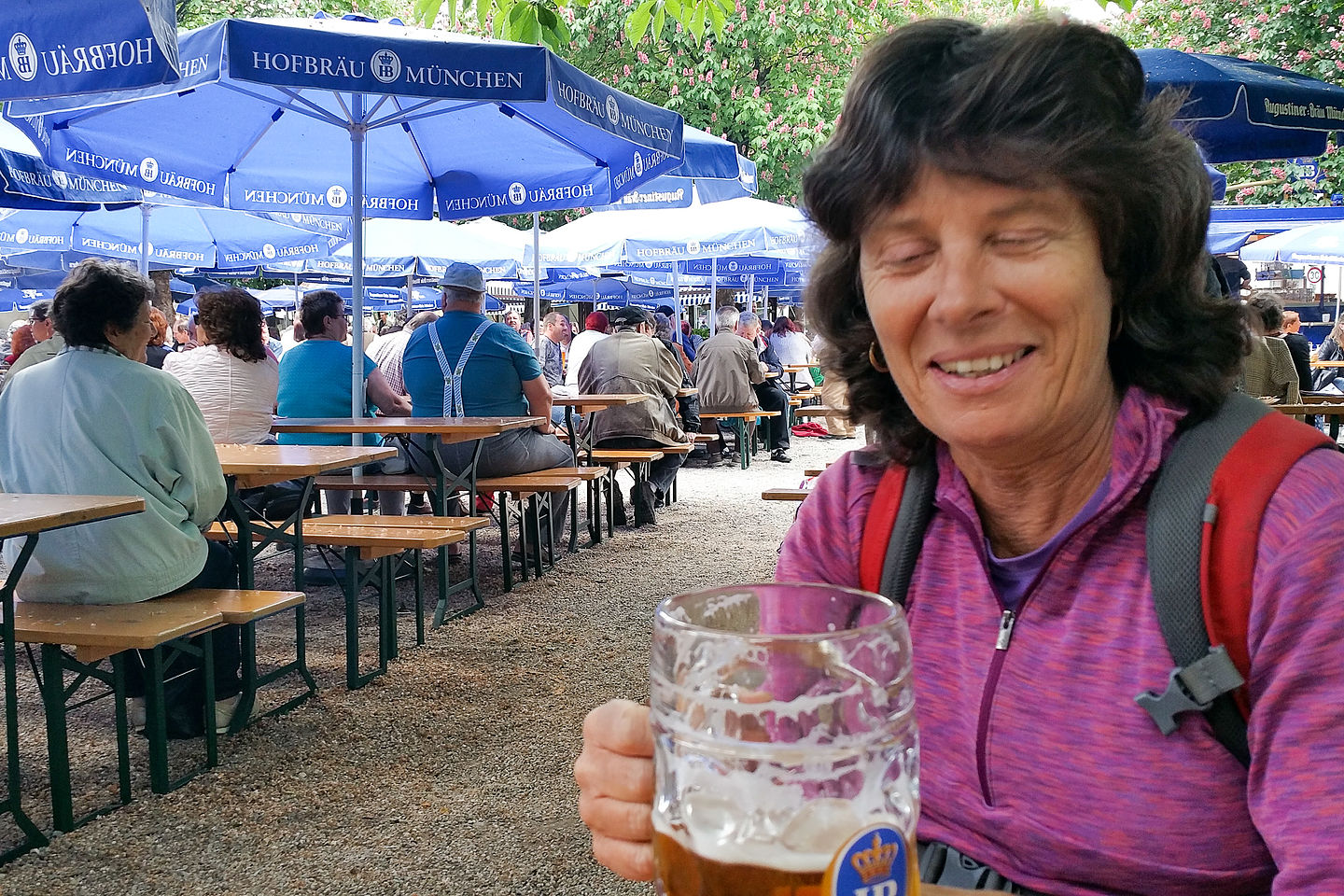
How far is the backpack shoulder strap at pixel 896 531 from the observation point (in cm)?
112

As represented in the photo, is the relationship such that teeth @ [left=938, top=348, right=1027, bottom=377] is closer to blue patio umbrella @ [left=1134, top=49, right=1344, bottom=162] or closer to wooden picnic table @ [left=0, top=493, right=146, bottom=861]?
wooden picnic table @ [left=0, top=493, right=146, bottom=861]

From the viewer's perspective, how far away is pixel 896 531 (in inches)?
44.9

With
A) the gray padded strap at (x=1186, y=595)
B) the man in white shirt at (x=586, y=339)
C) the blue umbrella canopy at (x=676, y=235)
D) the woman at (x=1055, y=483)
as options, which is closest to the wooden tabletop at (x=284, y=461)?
the woman at (x=1055, y=483)

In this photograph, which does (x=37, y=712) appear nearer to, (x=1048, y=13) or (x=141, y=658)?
(x=141, y=658)

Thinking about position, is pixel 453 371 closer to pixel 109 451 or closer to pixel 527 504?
pixel 527 504

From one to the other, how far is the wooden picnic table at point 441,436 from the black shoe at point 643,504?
7.35 feet

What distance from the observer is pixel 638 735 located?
770mm

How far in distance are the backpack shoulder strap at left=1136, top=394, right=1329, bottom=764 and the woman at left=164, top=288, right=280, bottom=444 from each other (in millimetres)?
5496

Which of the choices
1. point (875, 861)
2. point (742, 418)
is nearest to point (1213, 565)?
point (875, 861)

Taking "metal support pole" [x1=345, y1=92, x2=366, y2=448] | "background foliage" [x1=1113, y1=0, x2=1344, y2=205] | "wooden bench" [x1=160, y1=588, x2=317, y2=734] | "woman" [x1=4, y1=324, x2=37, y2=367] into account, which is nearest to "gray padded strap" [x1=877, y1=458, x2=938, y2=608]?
"wooden bench" [x1=160, y1=588, x2=317, y2=734]

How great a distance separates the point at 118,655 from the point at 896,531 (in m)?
2.98

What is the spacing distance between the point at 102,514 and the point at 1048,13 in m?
2.62

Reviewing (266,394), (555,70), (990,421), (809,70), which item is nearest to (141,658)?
(266,394)

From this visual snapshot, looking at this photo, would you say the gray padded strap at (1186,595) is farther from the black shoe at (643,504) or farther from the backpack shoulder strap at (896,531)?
the black shoe at (643,504)
